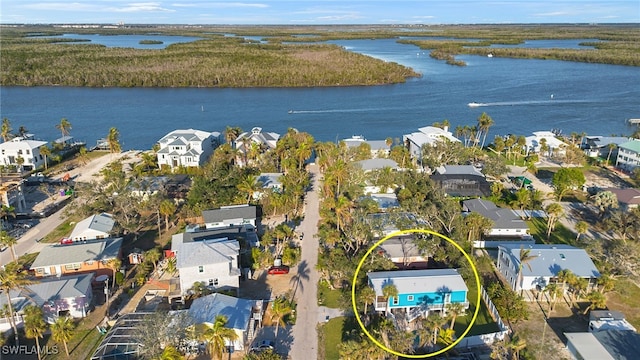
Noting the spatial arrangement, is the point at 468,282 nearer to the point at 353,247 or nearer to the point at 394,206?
the point at 353,247

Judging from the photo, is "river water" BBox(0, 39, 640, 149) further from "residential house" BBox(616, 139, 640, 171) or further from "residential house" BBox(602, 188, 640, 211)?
"residential house" BBox(602, 188, 640, 211)

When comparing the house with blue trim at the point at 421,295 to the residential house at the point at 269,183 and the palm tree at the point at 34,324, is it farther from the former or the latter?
the residential house at the point at 269,183

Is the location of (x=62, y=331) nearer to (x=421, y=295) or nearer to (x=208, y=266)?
(x=208, y=266)

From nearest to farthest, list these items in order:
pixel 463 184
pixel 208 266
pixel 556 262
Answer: pixel 208 266
pixel 556 262
pixel 463 184

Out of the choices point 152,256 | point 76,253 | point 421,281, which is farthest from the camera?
point 76,253

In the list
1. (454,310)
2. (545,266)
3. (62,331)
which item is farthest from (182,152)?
(545,266)

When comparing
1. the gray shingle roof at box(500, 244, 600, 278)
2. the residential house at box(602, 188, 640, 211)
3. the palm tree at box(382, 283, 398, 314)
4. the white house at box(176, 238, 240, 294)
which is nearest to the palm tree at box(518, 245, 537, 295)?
the gray shingle roof at box(500, 244, 600, 278)

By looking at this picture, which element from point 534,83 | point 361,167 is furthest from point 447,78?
point 361,167
